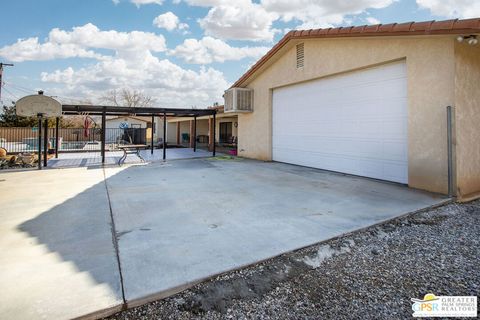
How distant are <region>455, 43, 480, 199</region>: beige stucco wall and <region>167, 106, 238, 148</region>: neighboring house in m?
16.0

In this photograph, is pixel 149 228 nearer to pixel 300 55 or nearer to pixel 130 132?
pixel 300 55

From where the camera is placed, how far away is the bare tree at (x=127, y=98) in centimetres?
4638

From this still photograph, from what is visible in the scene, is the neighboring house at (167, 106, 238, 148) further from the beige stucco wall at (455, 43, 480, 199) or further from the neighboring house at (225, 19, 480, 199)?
the beige stucco wall at (455, 43, 480, 199)

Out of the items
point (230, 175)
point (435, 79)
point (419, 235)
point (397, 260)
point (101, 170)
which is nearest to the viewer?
point (397, 260)

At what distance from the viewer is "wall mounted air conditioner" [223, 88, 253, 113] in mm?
12891

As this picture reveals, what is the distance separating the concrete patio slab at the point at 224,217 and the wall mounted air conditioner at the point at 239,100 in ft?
18.7

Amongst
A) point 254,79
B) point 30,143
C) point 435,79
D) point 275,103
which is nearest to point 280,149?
point 275,103

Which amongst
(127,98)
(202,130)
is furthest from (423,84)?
(127,98)

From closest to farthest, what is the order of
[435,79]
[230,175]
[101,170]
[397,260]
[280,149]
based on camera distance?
[397,260] < [435,79] < [230,175] < [101,170] < [280,149]

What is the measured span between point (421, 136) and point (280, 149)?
6.05 meters

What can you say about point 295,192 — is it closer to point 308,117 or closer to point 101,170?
point 308,117

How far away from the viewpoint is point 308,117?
10188 millimetres

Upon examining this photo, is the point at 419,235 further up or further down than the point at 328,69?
further down

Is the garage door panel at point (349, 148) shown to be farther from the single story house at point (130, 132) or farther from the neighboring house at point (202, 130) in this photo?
the single story house at point (130, 132)
